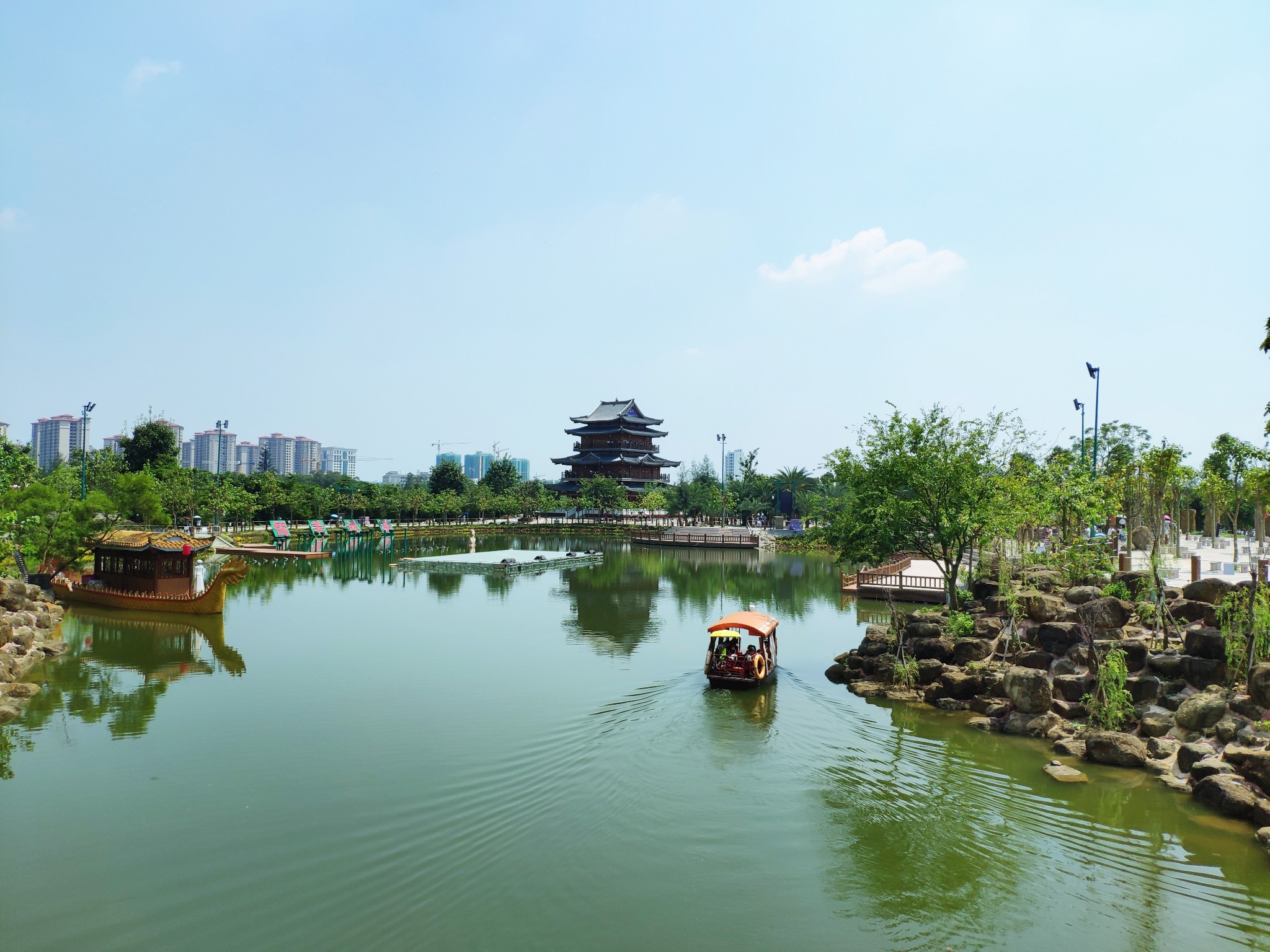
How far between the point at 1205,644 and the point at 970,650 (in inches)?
175

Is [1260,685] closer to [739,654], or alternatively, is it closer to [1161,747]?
[1161,747]

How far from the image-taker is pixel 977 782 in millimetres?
12250

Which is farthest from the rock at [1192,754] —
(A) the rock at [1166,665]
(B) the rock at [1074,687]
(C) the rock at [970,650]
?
(C) the rock at [970,650]

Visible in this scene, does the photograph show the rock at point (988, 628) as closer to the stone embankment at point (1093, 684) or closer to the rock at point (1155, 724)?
the stone embankment at point (1093, 684)

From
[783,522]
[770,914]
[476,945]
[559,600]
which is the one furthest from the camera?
[783,522]

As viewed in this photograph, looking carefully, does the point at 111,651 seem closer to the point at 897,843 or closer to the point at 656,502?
the point at 897,843

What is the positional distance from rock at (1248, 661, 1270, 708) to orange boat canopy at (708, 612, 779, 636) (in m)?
8.75

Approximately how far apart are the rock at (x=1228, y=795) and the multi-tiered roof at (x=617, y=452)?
7123cm

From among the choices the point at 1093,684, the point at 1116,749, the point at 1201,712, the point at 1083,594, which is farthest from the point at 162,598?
the point at 1201,712

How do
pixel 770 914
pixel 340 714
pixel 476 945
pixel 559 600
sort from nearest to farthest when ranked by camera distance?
pixel 476 945 → pixel 770 914 → pixel 340 714 → pixel 559 600

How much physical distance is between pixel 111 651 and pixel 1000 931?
900 inches

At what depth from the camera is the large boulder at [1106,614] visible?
16.1 m

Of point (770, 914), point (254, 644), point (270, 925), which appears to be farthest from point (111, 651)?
point (770, 914)

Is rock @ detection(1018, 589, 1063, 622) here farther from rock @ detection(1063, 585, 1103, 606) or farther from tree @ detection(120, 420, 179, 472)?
tree @ detection(120, 420, 179, 472)
